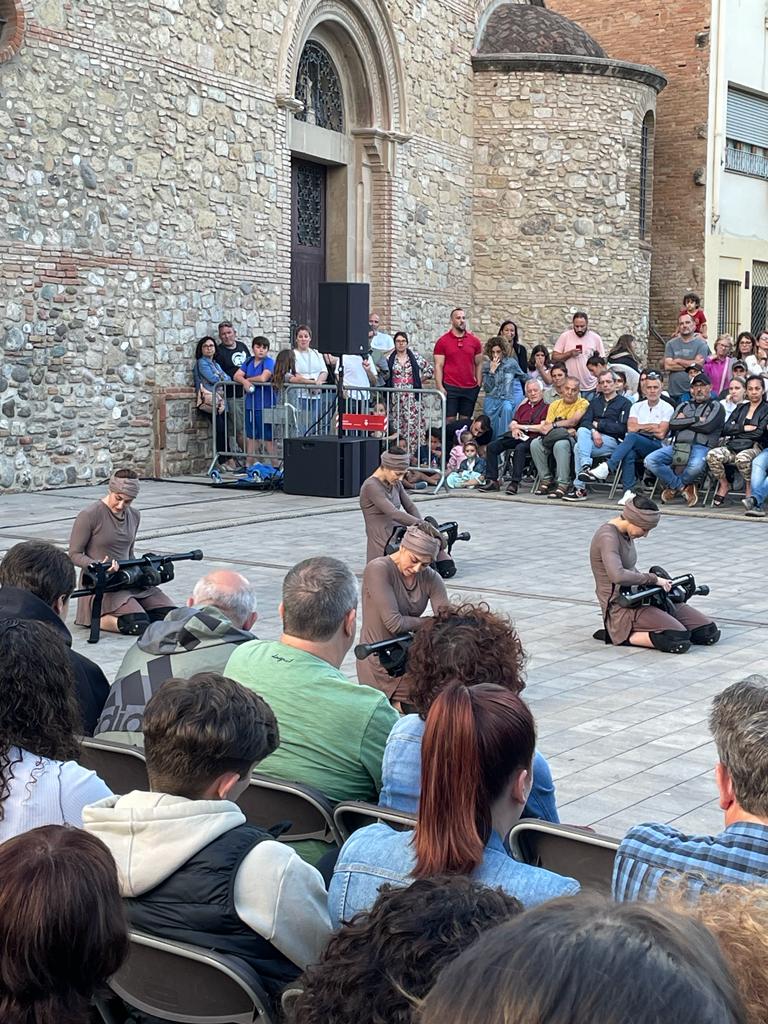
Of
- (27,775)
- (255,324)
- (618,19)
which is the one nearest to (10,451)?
(255,324)

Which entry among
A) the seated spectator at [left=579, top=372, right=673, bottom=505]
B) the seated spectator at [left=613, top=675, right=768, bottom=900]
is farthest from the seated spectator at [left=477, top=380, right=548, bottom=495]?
the seated spectator at [left=613, top=675, right=768, bottom=900]

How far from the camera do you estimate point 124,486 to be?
8.16 meters

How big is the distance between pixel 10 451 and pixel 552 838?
466 inches

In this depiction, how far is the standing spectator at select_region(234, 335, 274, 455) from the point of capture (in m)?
15.7

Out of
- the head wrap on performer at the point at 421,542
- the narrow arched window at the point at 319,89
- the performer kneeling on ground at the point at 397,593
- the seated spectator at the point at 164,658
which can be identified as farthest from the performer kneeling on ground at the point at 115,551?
the narrow arched window at the point at 319,89

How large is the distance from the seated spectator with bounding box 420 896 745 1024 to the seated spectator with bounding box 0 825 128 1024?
0.87 metres

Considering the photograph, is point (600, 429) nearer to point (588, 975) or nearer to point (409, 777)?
point (409, 777)

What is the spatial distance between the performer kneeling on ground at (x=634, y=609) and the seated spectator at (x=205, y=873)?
5.36m

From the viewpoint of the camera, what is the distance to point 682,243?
2550 cm

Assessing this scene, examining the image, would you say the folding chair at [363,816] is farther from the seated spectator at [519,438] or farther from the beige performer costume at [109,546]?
the seated spectator at [519,438]

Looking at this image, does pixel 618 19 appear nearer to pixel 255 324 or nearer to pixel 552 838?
pixel 255 324

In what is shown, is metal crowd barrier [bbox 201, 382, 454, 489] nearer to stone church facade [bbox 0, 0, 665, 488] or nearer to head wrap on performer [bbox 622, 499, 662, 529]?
stone church facade [bbox 0, 0, 665, 488]

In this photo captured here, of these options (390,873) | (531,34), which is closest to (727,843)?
(390,873)

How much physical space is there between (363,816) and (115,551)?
211 inches
